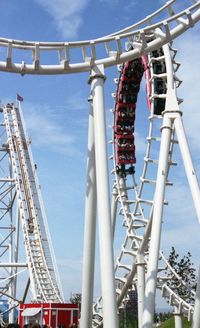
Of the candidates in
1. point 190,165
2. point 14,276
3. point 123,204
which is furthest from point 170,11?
point 14,276

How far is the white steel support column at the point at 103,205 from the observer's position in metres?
10.5

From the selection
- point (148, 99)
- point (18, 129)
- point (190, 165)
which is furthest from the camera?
point (18, 129)

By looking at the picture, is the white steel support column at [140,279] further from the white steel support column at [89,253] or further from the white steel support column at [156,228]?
the white steel support column at [89,253]

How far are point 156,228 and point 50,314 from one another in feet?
31.2

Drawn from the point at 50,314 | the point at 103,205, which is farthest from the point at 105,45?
the point at 50,314

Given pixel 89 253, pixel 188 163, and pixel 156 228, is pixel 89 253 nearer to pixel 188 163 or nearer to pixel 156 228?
pixel 156 228

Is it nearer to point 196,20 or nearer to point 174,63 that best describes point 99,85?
point 196,20

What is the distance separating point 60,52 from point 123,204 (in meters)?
10.5

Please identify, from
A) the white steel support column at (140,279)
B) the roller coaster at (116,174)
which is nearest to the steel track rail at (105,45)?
the roller coaster at (116,174)

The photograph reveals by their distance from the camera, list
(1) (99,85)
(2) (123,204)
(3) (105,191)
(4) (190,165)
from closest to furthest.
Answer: (3) (105,191) < (1) (99,85) < (4) (190,165) < (2) (123,204)

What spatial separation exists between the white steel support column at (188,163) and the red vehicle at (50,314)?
9.74 metres

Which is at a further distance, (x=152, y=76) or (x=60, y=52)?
(x=152, y=76)

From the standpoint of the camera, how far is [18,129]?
33.4 m

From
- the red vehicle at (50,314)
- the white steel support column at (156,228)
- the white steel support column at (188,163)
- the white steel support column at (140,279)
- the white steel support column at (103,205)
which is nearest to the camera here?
the white steel support column at (103,205)
